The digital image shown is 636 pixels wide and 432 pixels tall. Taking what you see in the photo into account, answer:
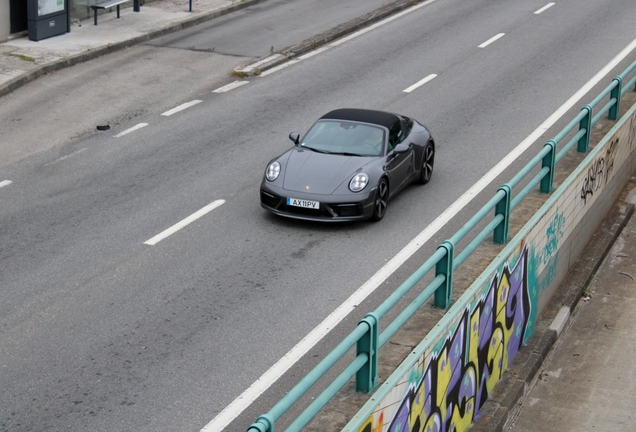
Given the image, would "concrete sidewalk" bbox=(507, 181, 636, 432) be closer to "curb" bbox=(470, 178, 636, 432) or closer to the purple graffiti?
"curb" bbox=(470, 178, 636, 432)

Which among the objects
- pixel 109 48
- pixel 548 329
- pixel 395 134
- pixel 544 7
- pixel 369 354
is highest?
pixel 544 7

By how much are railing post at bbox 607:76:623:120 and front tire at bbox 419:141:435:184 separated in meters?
2.76

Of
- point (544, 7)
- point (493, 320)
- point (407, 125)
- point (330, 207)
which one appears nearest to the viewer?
point (493, 320)

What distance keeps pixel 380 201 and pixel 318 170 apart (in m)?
0.98

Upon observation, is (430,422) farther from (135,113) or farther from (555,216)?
(135,113)

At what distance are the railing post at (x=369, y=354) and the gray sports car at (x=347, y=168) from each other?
6.26 metres

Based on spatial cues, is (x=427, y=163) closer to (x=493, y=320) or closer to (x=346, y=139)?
(x=346, y=139)

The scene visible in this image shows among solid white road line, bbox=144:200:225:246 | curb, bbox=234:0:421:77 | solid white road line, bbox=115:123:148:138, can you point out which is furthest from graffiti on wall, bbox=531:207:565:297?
curb, bbox=234:0:421:77

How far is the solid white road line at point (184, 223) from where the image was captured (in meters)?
13.2

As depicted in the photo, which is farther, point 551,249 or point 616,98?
point 616,98

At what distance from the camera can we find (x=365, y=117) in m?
14.8

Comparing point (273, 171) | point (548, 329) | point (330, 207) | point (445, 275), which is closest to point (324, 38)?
point (273, 171)

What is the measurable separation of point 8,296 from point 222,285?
2.50m

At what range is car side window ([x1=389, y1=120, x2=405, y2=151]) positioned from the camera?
14500 mm
